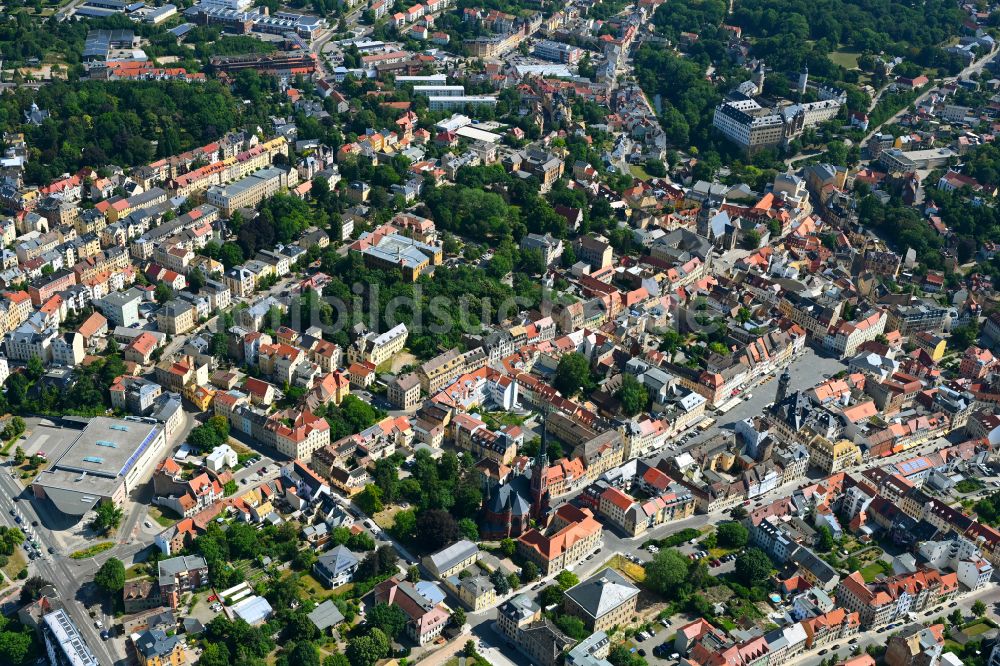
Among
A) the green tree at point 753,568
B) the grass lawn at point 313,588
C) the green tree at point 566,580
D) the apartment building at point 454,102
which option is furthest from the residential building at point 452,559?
the apartment building at point 454,102

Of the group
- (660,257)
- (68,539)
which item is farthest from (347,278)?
(68,539)

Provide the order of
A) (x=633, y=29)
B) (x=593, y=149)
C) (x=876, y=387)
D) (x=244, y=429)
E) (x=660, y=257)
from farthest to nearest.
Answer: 1. (x=633, y=29)
2. (x=593, y=149)
3. (x=660, y=257)
4. (x=876, y=387)
5. (x=244, y=429)

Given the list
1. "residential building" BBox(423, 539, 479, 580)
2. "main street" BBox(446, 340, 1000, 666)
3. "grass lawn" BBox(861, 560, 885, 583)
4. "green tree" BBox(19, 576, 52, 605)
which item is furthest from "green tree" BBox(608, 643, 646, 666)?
"green tree" BBox(19, 576, 52, 605)

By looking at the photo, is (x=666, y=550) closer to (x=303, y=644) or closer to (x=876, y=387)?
(x=303, y=644)

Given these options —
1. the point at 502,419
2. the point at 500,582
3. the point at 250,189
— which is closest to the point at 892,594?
the point at 500,582

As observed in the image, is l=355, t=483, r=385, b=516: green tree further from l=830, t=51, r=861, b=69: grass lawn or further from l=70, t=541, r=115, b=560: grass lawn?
l=830, t=51, r=861, b=69: grass lawn

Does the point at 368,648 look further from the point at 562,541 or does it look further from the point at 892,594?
the point at 892,594

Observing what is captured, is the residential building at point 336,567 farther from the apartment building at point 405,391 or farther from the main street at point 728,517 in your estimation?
the apartment building at point 405,391
